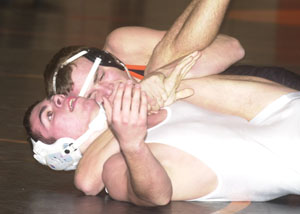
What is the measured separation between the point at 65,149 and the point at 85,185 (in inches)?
8.6

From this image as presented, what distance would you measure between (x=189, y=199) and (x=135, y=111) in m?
0.74

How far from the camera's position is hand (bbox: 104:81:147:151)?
2863mm

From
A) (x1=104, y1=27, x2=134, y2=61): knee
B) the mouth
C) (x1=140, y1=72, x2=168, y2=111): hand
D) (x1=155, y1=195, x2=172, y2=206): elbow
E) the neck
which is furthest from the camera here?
(x1=104, y1=27, x2=134, y2=61): knee

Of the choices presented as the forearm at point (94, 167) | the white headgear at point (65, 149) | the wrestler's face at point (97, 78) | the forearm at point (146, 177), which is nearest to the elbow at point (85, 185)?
the forearm at point (94, 167)

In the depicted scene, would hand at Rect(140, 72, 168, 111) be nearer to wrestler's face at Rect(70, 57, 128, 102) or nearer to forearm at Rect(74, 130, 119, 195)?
forearm at Rect(74, 130, 119, 195)

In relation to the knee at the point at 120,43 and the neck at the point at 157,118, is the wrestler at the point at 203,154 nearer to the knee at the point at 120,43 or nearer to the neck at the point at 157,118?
the neck at the point at 157,118

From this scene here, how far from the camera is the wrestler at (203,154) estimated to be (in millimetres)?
3320

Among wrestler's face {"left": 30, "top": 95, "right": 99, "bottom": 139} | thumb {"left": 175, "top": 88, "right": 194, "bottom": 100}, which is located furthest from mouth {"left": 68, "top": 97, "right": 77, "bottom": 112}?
thumb {"left": 175, "top": 88, "right": 194, "bottom": 100}

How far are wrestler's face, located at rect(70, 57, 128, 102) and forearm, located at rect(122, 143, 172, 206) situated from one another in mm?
646

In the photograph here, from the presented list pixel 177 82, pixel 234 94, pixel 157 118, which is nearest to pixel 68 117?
pixel 157 118

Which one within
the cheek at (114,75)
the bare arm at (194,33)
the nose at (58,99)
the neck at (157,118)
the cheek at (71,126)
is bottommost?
the cheek at (71,126)

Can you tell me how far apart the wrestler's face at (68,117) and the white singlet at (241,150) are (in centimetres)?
35

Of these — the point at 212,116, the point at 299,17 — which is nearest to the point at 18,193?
the point at 212,116

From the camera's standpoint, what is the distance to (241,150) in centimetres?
342
